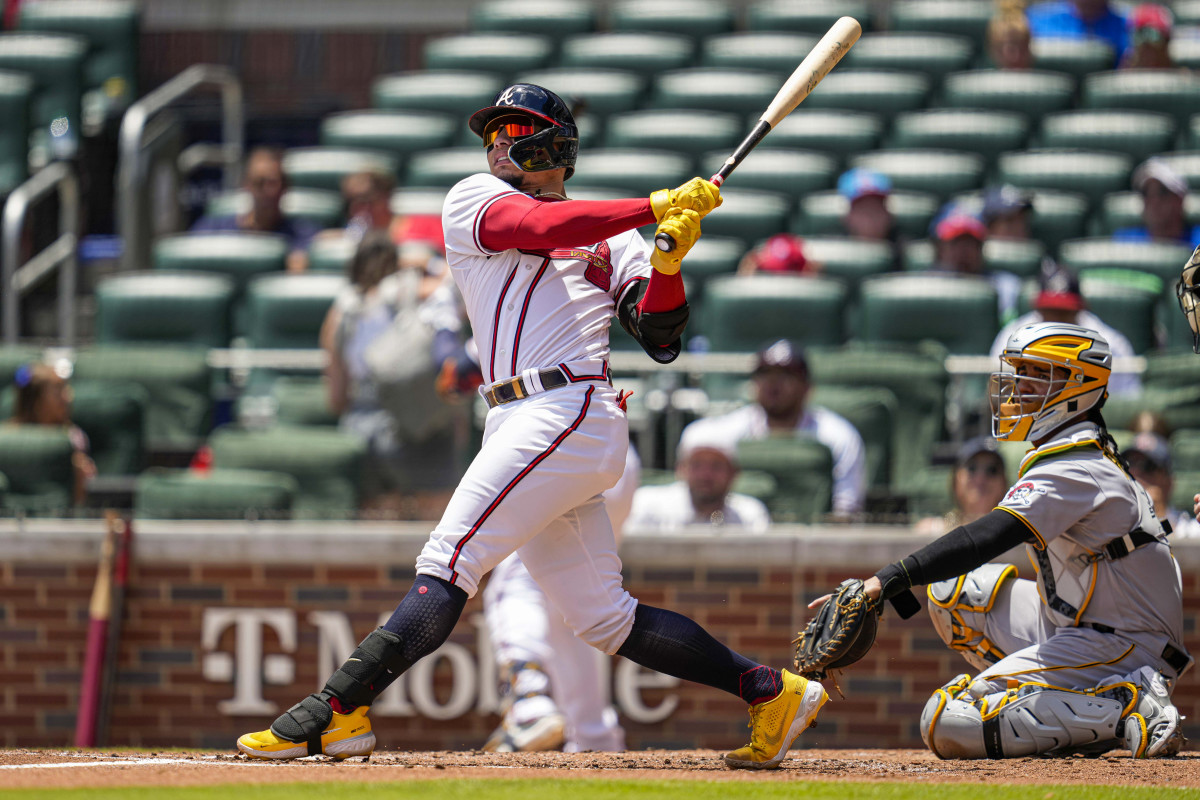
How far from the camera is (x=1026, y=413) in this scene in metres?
4.19

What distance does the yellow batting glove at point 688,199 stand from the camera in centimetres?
355

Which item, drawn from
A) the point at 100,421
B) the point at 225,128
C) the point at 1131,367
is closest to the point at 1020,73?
the point at 1131,367

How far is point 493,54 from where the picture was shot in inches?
416

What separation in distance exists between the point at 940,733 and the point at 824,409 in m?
2.45

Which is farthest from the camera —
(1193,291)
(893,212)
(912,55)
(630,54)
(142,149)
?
(630,54)

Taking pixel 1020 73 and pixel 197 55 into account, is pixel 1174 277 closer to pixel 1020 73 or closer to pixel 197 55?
pixel 1020 73

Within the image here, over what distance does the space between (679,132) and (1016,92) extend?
207 cm

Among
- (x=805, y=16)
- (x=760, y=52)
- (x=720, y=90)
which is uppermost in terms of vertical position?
(x=805, y=16)

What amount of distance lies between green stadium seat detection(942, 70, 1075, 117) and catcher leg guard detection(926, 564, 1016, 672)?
5680 millimetres

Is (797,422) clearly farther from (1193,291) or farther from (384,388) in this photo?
(1193,291)

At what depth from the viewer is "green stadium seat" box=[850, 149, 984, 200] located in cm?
877

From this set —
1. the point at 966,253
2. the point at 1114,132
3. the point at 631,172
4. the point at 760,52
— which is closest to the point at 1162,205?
the point at 966,253

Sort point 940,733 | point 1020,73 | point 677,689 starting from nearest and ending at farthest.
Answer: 1. point 940,733
2. point 677,689
3. point 1020,73

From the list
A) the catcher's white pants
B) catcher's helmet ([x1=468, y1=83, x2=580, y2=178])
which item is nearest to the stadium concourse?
the catcher's white pants
